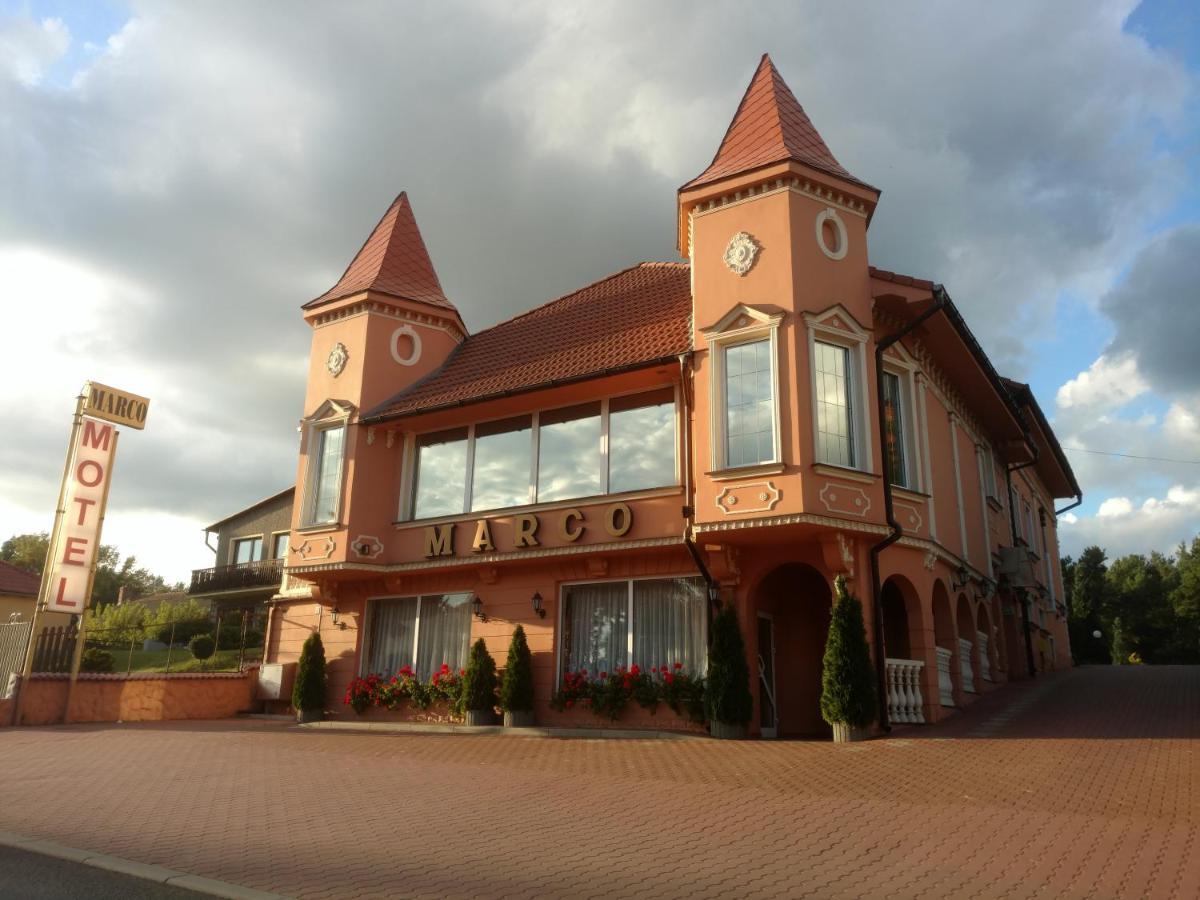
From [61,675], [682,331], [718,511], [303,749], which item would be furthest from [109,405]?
[718,511]

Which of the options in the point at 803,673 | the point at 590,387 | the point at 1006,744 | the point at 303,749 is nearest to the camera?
the point at 1006,744

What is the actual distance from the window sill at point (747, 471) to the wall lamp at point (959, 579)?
197 inches

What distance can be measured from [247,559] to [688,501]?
3182cm

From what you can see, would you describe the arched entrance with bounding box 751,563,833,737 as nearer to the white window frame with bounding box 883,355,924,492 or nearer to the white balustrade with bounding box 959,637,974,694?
the white window frame with bounding box 883,355,924,492

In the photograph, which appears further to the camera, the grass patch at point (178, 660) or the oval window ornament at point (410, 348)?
the grass patch at point (178, 660)

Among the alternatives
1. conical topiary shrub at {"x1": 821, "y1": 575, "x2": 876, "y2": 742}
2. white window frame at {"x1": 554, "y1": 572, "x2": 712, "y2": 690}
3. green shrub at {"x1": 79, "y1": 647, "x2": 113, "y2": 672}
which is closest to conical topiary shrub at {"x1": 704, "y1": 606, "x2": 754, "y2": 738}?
white window frame at {"x1": 554, "y1": 572, "x2": 712, "y2": 690}

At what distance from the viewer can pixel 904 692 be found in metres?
13.4

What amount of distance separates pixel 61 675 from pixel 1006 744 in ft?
54.6

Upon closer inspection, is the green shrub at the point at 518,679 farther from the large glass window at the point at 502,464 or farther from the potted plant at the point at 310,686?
the potted plant at the point at 310,686

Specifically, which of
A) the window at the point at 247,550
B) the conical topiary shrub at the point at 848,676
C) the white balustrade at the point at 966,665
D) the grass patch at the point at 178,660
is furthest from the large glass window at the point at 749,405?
the window at the point at 247,550

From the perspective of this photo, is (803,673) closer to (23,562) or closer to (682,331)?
(682,331)

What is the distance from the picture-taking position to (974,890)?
6004 millimetres

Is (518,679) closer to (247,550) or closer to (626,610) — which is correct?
(626,610)

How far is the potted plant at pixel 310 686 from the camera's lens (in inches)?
685
